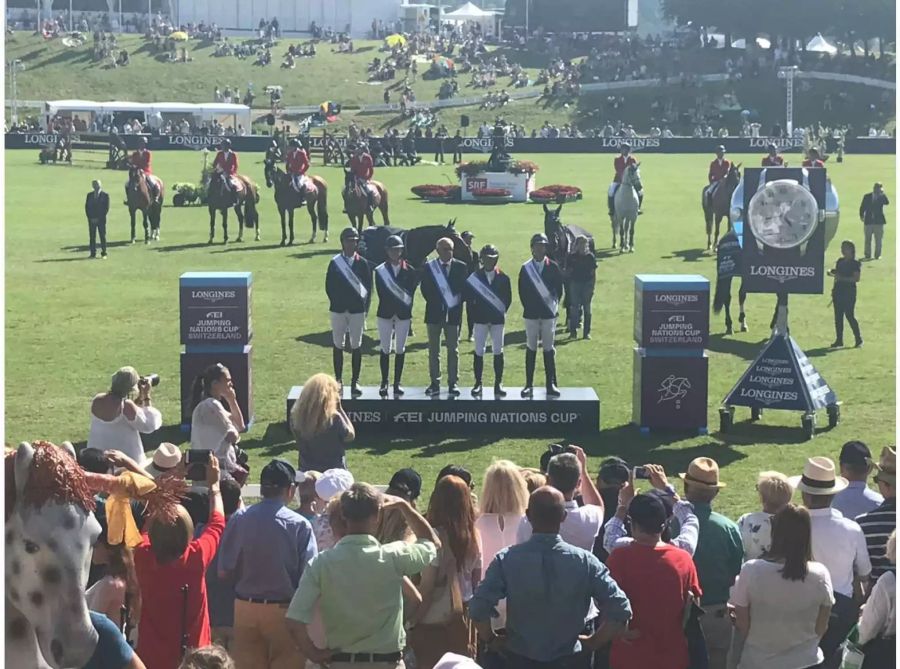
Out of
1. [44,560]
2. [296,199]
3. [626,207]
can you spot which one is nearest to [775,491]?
[44,560]

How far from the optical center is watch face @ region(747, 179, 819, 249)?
13.7 meters

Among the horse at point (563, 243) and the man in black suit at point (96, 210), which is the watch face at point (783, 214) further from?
the man in black suit at point (96, 210)

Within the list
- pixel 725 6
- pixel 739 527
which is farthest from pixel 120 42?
pixel 739 527

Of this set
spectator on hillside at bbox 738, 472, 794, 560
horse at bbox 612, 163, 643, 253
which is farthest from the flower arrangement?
spectator on hillside at bbox 738, 472, 794, 560

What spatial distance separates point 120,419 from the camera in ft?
33.9

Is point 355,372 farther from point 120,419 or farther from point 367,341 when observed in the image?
point 120,419

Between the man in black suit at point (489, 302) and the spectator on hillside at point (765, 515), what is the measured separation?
7009mm

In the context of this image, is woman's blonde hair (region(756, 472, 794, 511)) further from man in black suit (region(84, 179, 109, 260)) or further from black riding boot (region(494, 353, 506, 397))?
man in black suit (region(84, 179, 109, 260))

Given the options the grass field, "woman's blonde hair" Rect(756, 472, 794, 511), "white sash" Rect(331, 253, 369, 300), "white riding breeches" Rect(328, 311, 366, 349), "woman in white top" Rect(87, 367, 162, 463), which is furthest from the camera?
"white riding breeches" Rect(328, 311, 366, 349)

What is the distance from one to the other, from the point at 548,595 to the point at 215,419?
5203 millimetres

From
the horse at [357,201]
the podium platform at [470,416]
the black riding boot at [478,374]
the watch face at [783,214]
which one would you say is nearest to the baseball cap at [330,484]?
the podium platform at [470,416]

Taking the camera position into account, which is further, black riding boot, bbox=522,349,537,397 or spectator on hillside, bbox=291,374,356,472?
black riding boot, bbox=522,349,537,397

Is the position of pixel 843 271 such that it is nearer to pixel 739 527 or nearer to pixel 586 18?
pixel 739 527

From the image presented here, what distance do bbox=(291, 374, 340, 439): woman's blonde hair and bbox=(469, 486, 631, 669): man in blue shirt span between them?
4.06 m
